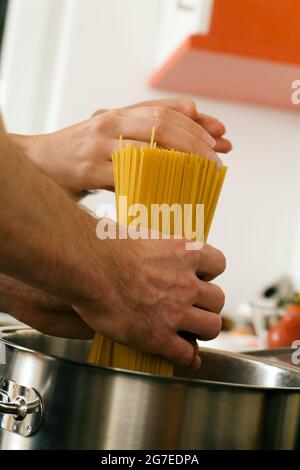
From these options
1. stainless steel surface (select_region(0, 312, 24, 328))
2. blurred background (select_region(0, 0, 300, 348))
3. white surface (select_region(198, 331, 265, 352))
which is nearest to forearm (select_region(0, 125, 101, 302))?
white surface (select_region(198, 331, 265, 352))

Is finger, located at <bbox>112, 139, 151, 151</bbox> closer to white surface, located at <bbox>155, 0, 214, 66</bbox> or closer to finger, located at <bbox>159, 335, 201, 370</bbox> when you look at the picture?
finger, located at <bbox>159, 335, 201, 370</bbox>

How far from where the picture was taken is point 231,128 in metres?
2.29

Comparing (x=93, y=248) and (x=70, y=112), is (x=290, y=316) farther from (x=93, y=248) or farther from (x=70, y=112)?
(x=70, y=112)

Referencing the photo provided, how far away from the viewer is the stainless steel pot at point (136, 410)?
57 cm

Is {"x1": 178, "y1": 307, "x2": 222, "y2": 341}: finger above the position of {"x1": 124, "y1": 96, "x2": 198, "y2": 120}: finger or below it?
below

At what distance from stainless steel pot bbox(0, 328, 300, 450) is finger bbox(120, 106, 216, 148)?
351 mm

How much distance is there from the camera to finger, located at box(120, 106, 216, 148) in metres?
0.89

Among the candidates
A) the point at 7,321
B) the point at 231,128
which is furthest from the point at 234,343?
the point at 231,128

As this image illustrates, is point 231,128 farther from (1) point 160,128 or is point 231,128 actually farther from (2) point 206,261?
(2) point 206,261

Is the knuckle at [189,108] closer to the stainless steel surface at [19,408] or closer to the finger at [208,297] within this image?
the finger at [208,297]

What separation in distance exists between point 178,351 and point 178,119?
284 millimetres

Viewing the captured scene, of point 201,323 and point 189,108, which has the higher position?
point 189,108

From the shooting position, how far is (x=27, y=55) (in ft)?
8.04
